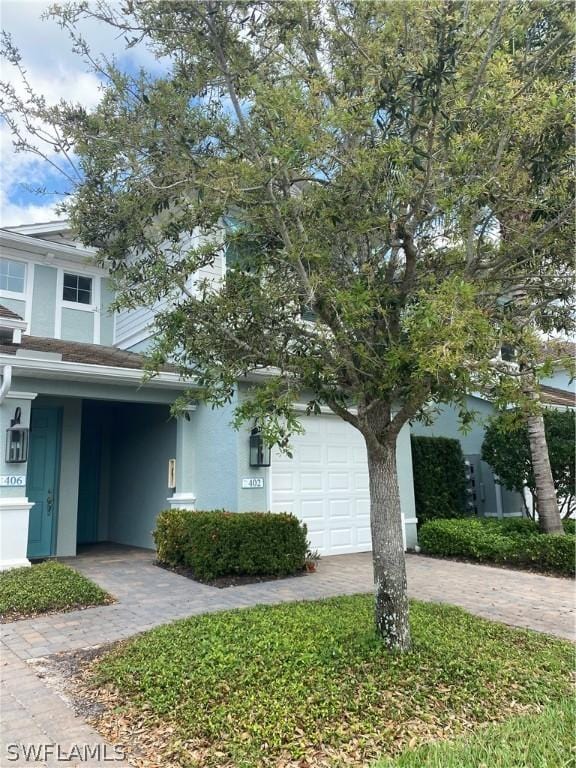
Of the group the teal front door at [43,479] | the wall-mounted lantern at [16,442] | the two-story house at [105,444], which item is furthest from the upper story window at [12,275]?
the wall-mounted lantern at [16,442]

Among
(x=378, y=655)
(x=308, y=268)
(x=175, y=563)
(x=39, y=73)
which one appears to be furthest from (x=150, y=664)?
(x=39, y=73)

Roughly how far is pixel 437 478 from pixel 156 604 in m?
8.00

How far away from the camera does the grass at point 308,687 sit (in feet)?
11.0

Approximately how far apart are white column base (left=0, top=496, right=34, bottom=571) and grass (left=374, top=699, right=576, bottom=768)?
660 centimetres

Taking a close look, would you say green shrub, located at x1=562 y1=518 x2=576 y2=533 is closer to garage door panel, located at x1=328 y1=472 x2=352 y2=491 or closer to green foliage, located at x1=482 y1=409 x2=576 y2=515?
green foliage, located at x1=482 y1=409 x2=576 y2=515

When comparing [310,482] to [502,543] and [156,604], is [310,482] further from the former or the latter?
[156,604]

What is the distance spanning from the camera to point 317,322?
4996mm

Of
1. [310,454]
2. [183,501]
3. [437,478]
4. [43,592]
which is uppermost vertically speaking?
[310,454]

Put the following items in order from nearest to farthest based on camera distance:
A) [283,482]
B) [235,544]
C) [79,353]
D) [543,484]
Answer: [235,544]
[543,484]
[79,353]
[283,482]

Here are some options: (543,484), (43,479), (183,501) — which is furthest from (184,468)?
(543,484)

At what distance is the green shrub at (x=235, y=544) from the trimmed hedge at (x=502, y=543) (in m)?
3.34

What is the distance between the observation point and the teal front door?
9.66 metres

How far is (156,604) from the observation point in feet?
21.9

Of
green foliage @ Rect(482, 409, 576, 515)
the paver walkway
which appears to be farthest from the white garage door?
green foliage @ Rect(482, 409, 576, 515)
